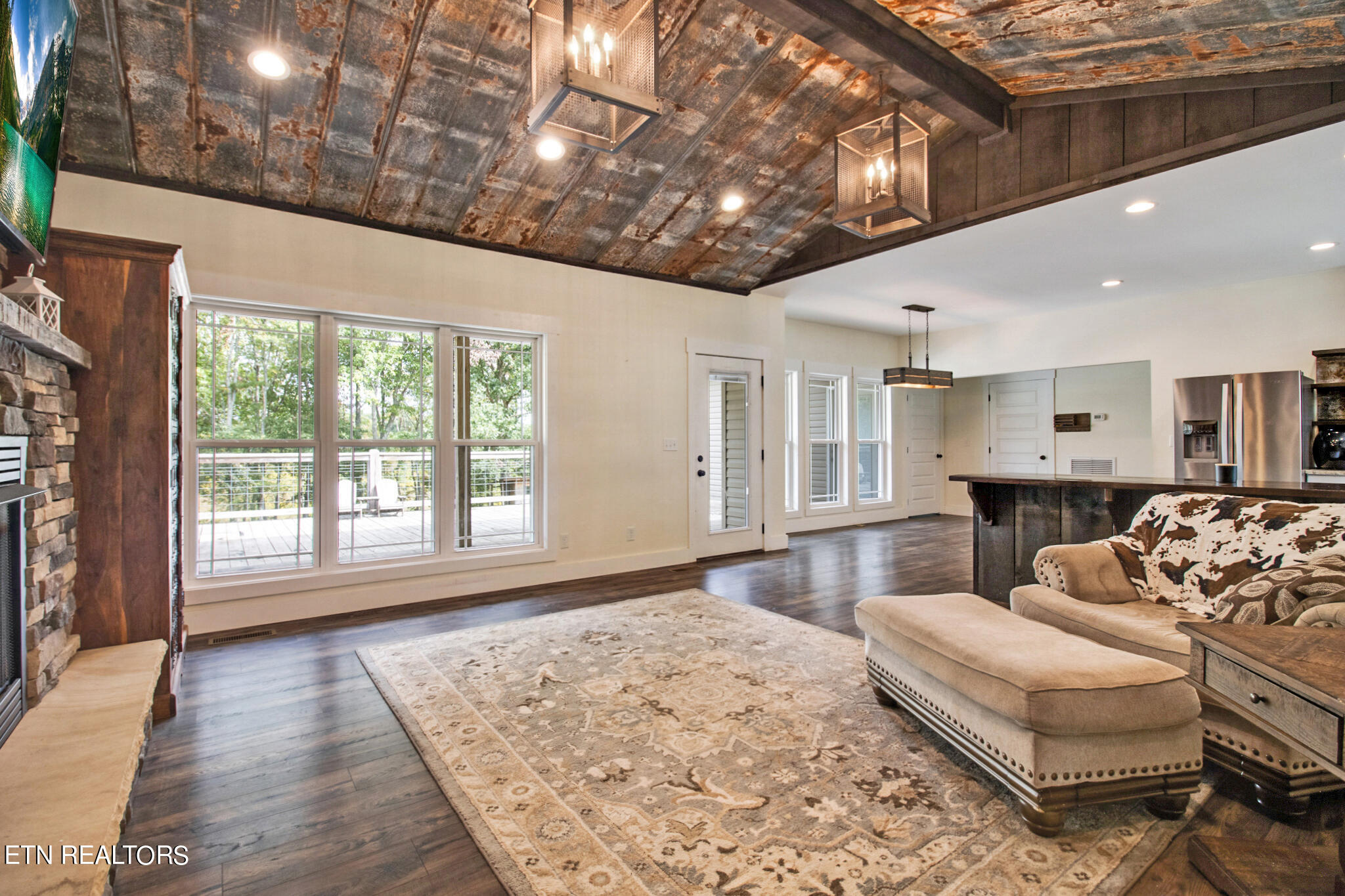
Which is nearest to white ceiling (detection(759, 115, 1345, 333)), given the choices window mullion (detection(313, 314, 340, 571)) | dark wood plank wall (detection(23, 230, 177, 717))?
window mullion (detection(313, 314, 340, 571))

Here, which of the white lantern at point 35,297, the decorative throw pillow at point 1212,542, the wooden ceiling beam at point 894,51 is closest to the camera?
the white lantern at point 35,297

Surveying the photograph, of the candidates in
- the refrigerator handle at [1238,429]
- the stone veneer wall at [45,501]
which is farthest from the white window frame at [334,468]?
the refrigerator handle at [1238,429]

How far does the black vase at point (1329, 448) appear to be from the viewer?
4.95 meters

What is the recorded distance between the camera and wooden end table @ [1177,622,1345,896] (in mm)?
1040

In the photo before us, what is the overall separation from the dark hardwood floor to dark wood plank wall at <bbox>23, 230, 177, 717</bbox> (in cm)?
45

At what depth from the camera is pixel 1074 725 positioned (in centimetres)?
167

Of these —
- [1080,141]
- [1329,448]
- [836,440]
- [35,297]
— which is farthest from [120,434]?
[1329,448]

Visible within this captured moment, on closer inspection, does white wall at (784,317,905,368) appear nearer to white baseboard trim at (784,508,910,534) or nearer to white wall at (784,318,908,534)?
white wall at (784,318,908,534)

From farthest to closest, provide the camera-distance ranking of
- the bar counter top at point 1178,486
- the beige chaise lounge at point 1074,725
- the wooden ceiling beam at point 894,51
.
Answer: the bar counter top at point 1178,486
the wooden ceiling beam at point 894,51
the beige chaise lounge at point 1074,725

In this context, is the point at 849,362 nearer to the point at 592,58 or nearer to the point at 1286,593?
the point at 1286,593

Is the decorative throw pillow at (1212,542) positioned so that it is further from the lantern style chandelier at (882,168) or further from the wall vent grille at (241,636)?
the wall vent grille at (241,636)

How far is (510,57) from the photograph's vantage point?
3.15m

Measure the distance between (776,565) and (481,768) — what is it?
3.74m

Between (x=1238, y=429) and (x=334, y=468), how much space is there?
7.20 meters
